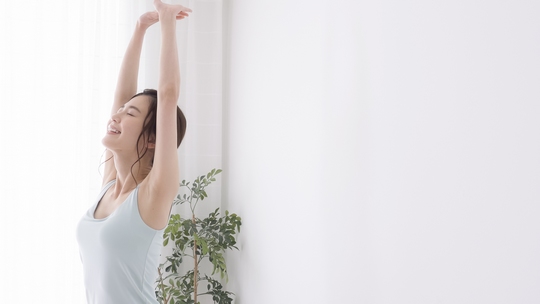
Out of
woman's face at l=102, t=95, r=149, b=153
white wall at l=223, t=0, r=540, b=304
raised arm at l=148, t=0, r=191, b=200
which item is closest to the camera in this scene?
white wall at l=223, t=0, r=540, b=304

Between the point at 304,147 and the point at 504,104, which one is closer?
the point at 504,104

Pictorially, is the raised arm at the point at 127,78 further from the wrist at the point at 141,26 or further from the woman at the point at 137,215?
the woman at the point at 137,215

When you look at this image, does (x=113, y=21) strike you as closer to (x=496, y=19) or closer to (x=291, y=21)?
(x=291, y=21)

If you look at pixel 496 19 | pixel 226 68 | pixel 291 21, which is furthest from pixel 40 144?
pixel 496 19

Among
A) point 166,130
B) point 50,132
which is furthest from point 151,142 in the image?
point 50,132

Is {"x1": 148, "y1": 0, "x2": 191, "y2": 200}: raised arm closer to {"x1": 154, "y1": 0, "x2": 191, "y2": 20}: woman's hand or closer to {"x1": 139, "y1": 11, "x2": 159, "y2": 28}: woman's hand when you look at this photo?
{"x1": 154, "y1": 0, "x2": 191, "y2": 20}: woman's hand

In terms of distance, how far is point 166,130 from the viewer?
1.54 metres

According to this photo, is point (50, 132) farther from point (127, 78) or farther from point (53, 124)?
point (127, 78)

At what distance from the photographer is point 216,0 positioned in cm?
317

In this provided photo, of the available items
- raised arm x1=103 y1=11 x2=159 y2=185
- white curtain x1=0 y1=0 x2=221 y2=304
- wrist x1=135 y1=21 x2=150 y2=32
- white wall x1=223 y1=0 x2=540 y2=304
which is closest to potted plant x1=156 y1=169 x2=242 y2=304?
white wall x1=223 y1=0 x2=540 y2=304

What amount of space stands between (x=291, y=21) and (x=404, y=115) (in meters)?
0.96

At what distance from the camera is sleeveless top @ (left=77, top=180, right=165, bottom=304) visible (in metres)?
1.54

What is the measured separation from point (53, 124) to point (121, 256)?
1633mm

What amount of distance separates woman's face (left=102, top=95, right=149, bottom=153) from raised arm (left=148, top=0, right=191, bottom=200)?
0.16m
